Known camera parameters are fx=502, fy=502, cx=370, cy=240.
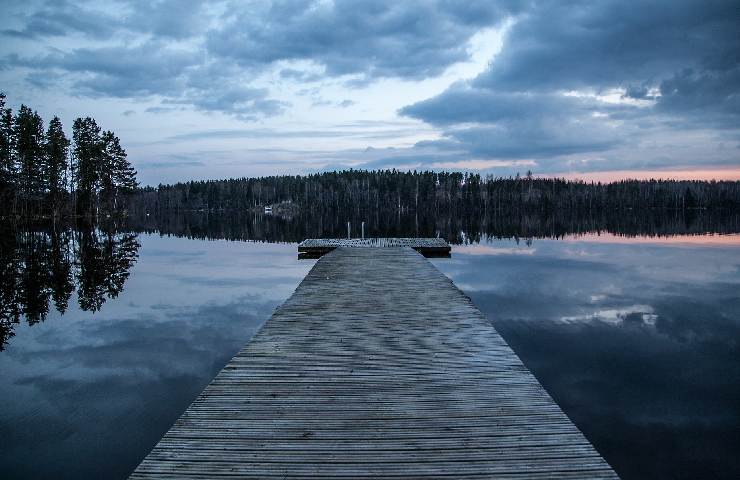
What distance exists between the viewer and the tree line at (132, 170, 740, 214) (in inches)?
6275

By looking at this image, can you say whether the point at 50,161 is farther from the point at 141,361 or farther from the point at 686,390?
the point at 686,390

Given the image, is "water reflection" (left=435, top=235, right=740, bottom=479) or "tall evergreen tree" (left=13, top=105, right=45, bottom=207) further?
"tall evergreen tree" (left=13, top=105, right=45, bottom=207)

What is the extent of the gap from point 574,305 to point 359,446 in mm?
13773

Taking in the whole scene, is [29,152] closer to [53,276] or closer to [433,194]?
[53,276]

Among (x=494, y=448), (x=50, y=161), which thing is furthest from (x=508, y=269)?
(x=50, y=161)

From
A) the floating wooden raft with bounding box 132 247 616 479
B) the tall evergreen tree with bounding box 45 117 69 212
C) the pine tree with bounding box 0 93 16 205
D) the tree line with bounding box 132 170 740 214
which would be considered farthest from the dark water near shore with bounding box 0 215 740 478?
the tree line with bounding box 132 170 740 214

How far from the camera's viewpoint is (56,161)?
65500 millimetres

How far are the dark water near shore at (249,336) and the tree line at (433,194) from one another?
130 meters

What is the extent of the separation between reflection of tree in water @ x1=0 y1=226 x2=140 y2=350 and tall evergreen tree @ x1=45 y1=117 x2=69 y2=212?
3465 cm

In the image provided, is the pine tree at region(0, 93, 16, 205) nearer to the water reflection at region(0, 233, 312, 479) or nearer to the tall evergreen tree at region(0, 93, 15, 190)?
the tall evergreen tree at region(0, 93, 15, 190)

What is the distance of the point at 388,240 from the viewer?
29500 mm

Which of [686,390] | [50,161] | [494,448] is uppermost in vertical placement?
[50,161]

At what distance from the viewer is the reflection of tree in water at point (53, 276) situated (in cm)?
1545

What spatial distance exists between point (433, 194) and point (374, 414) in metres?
157
